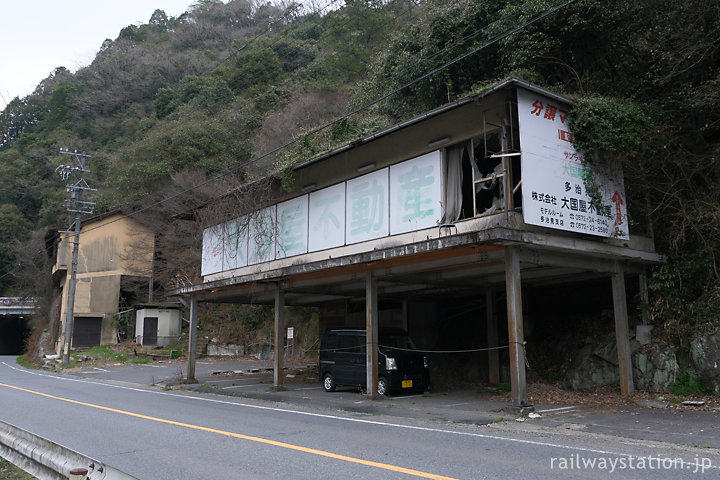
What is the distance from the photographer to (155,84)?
61031mm

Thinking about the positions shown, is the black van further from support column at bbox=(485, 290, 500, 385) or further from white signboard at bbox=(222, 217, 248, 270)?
white signboard at bbox=(222, 217, 248, 270)

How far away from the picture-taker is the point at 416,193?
44.2 ft

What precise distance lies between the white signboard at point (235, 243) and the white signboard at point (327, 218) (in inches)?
141

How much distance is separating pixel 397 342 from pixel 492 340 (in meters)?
3.08

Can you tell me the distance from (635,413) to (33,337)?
1813 inches

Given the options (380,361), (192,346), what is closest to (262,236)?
(192,346)

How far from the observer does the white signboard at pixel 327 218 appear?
15.6 meters

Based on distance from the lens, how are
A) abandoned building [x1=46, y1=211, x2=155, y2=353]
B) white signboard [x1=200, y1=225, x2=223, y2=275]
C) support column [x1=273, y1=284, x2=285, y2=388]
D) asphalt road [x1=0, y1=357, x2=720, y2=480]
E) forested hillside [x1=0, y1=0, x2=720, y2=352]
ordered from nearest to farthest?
asphalt road [x1=0, y1=357, x2=720, y2=480] → forested hillside [x1=0, y1=0, x2=720, y2=352] → support column [x1=273, y1=284, x2=285, y2=388] → white signboard [x1=200, y1=225, x2=223, y2=275] → abandoned building [x1=46, y1=211, x2=155, y2=353]

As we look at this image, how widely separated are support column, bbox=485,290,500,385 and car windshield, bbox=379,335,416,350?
2.62 meters

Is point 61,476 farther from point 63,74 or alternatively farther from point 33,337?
point 63,74

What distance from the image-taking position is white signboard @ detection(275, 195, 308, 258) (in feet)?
55.4

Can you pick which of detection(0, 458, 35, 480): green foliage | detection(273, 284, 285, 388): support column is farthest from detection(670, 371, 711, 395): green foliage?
detection(0, 458, 35, 480): green foliage

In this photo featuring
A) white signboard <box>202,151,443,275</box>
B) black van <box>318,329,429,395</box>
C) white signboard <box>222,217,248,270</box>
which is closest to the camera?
white signboard <box>202,151,443,275</box>

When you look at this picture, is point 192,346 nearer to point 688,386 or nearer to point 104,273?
point 688,386
